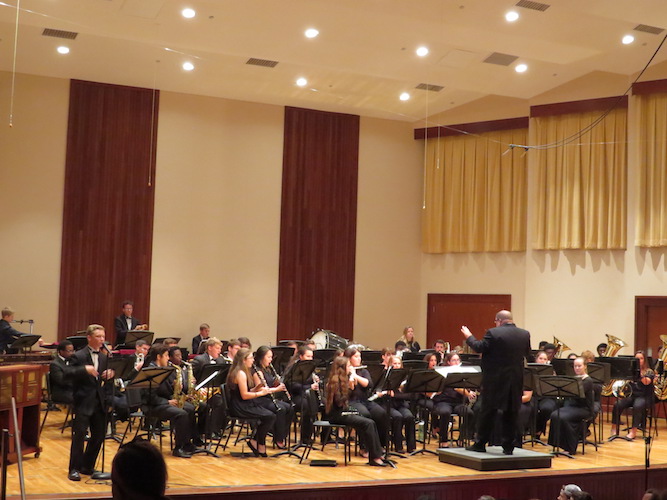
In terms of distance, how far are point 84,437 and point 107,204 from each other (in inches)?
329

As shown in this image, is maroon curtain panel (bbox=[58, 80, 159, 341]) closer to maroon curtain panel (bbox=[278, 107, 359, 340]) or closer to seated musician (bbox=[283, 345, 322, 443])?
maroon curtain panel (bbox=[278, 107, 359, 340])

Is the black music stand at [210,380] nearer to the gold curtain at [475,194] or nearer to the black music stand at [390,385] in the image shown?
the black music stand at [390,385]

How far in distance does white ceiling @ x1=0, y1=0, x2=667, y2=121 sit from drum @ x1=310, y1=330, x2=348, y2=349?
16.2ft

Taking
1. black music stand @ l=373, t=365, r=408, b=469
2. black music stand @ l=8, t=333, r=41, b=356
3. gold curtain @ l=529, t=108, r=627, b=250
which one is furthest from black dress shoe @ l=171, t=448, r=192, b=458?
gold curtain @ l=529, t=108, r=627, b=250

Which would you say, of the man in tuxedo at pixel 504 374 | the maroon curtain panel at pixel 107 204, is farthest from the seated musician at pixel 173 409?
the maroon curtain panel at pixel 107 204

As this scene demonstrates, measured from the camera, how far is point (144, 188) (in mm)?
15812

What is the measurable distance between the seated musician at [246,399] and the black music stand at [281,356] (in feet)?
6.10

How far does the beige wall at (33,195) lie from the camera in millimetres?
14641

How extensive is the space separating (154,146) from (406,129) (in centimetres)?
583

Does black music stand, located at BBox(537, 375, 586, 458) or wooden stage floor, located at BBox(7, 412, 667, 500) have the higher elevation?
black music stand, located at BBox(537, 375, 586, 458)

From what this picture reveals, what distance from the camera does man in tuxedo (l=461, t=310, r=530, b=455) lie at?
863cm

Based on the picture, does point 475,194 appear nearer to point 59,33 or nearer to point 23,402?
point 59,33

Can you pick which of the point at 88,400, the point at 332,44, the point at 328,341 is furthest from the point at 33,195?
the point at 88,400

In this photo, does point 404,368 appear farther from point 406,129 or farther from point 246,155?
point 406,129
